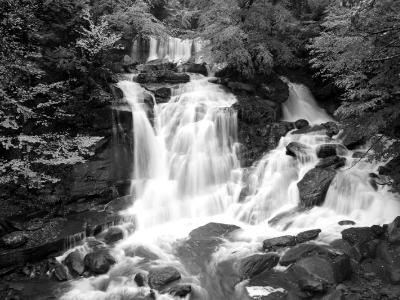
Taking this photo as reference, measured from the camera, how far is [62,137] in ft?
35.8

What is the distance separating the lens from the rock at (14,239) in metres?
8.98

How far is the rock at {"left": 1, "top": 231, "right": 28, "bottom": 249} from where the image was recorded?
353 inches

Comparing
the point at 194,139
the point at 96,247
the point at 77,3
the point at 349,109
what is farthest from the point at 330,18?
the point at 96,247

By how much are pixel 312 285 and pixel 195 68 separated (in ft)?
41.7

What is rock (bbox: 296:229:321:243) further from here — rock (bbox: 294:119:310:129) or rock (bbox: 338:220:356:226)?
rock (bbox: 294:119:310:129)

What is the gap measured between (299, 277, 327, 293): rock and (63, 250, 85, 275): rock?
5.35 m

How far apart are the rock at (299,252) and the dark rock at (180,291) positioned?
7.85 ft

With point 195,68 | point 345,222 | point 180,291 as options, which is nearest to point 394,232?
point 345,222

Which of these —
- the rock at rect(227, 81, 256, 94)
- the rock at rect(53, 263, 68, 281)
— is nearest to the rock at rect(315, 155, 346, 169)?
the rock at rect(227, 81, 256, 94)

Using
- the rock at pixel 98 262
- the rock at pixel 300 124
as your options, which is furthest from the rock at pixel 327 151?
the rock at pixel 98 262

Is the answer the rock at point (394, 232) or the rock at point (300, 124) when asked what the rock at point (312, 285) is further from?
the rock at point (300, 124)

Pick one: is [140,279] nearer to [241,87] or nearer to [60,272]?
[60,272]

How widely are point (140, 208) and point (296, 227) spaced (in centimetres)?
506

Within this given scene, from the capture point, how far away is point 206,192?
12.2 metres
